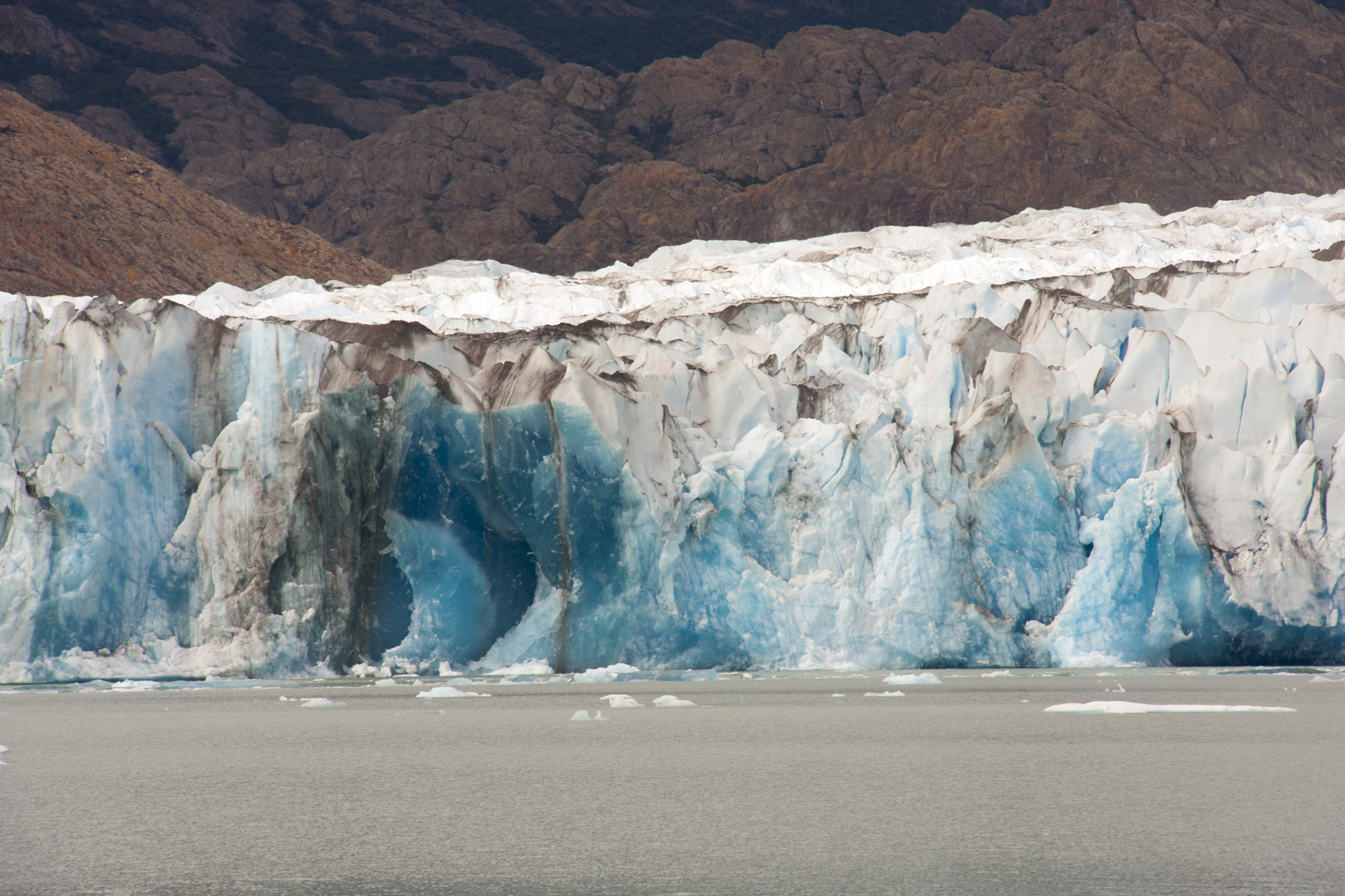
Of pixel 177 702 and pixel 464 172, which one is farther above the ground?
pixel 464 172

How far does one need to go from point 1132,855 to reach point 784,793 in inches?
75.1

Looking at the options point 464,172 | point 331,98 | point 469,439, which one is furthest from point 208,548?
point 331,98

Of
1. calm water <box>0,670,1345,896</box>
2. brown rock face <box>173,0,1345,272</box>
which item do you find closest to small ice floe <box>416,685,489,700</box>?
calm water <box>0,670,1345,896</box>

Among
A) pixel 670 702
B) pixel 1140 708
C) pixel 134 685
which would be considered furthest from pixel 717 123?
pixel 1140 708

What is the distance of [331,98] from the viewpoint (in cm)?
7700

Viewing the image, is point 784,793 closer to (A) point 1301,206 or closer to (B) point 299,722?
(B) point 299,722

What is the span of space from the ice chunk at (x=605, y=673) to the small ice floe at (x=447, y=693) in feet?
5.16

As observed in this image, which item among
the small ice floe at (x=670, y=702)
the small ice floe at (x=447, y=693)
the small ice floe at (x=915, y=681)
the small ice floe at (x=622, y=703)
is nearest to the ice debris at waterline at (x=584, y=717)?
the small ice floe at (x=622, y=703)

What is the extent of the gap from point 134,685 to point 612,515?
17.6 feet

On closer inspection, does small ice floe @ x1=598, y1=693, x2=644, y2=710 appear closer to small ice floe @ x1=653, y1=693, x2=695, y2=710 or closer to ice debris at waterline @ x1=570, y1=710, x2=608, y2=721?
small ice floe @ x1=653, y1=693, x2=695, y2=710

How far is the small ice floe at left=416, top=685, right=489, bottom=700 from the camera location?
444 inches

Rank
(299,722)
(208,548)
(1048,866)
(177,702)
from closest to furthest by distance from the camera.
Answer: (1048,866) → (299,722) → (177,702) → (208,548)

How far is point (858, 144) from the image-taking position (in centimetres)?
6009

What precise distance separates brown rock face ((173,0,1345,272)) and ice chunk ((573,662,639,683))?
39.0m
